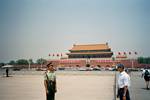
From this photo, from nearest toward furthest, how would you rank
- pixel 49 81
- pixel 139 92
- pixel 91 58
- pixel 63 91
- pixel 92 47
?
pixel 49 81 → pixel 139 92 → pixel 63 91 → pixel 91 58 → pixel 92 47

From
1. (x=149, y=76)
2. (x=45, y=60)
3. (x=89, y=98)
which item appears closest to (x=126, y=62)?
(x=45, y=60)

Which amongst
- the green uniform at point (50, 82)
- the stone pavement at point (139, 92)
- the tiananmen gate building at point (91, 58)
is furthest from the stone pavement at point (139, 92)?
the tiananmen gate building at point (91, 58)

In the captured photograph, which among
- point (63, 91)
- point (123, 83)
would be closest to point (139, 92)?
point (63, 91)

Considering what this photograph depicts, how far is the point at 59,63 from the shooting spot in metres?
83.2

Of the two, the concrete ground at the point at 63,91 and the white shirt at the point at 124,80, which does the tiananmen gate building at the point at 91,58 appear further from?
the white shirt at the point at 124,80

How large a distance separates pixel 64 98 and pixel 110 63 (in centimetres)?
6989

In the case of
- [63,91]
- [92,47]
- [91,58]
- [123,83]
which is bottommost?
[63,91]

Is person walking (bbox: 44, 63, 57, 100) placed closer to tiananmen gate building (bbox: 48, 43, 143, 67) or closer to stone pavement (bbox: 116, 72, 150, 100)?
stone pavement (bbox: 116, 72, 150, 100)

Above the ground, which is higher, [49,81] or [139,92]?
[49,81]

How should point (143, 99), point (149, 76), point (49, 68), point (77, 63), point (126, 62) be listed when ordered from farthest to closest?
point (77, 63) < point (126, 62) < point (149, 76) < point (143, 99) < point (49, 68)

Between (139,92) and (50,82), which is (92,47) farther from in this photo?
(50,82)

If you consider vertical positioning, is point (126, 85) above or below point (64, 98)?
above

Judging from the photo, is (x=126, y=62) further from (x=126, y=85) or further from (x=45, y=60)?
(x=126, y=85)

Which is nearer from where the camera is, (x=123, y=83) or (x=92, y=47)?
(x=123, y=83)
